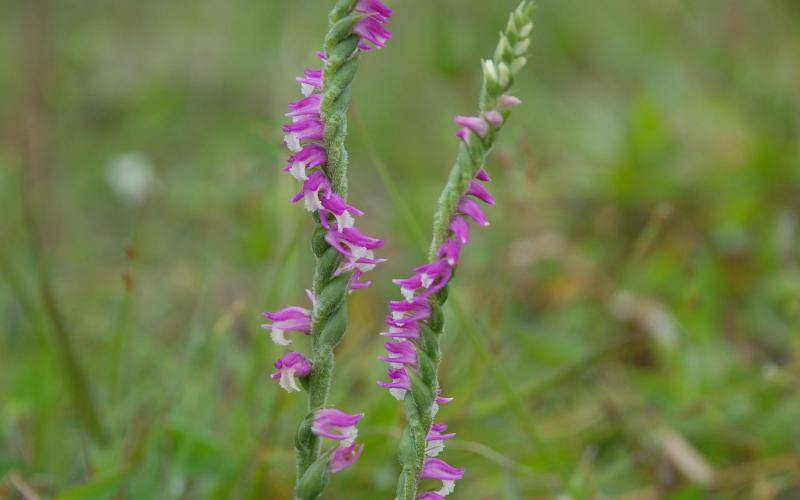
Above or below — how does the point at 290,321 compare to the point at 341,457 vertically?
above

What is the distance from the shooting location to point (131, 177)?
4.32 meters

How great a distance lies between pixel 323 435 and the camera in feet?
4.07

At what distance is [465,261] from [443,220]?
2535 mm

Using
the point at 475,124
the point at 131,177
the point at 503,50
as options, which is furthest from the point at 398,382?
the point at 131,177

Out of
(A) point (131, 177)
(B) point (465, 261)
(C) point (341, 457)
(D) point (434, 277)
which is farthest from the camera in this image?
(A) point (131, 177)

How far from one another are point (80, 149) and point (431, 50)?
2.52m

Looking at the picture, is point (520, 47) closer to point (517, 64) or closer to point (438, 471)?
point (517, 64)

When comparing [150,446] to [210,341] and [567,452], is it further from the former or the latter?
[567,452]

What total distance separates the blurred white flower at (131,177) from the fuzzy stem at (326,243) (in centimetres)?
280

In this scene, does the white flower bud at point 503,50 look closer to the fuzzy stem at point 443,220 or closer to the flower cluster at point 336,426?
the fuzzy stem at point 443,220

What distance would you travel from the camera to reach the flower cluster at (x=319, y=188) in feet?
4.02

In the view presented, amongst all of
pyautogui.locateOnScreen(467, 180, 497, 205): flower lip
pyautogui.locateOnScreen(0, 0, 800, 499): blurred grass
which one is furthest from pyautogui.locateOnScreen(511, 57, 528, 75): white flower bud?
pyautogui.locateOnScreen(0, 0, 800, 499): blurred grass

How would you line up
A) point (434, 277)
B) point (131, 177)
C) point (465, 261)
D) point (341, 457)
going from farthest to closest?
point (131, 177), point (465, 261), point (341, 457), point (434, 277)

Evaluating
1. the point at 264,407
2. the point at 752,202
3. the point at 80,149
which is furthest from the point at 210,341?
the point at 80,149
